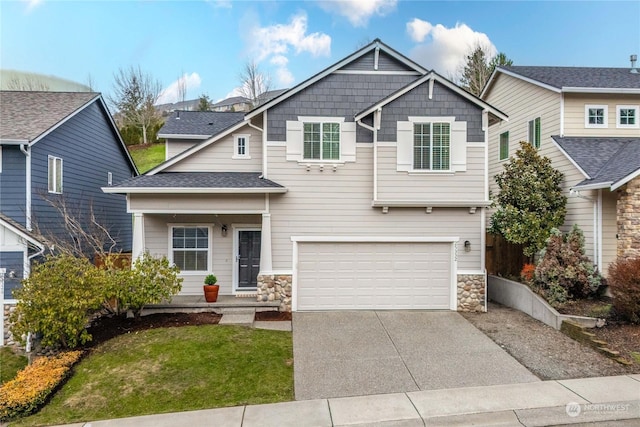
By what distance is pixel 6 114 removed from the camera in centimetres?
1172

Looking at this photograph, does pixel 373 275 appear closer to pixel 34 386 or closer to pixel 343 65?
pixel 343 65

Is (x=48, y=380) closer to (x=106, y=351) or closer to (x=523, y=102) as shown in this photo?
(x=106, y=351)

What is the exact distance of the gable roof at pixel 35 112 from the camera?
418 inches

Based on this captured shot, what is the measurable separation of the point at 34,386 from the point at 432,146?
10082 millimetres

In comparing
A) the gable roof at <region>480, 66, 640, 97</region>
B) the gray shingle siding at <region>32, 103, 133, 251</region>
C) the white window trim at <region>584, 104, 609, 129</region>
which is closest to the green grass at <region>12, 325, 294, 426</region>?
the gray shingle siding at <region>32, 103, 133, 251</region>

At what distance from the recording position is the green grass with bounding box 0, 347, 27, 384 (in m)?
8.33

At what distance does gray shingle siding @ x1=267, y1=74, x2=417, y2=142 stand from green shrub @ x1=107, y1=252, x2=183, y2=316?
14.9 feet

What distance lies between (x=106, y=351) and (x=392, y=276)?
23.5ft

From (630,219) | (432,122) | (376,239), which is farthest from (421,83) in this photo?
(630,219)

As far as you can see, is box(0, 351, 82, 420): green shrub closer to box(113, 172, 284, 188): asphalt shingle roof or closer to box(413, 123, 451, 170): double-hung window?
box(113, 172, 284, 188): asphalt shingle roof

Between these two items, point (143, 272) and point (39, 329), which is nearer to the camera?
point (39, 329)

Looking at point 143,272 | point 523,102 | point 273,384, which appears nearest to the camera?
point 273,384

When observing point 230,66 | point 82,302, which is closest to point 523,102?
point 82,302

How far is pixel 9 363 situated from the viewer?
904 centimetres
